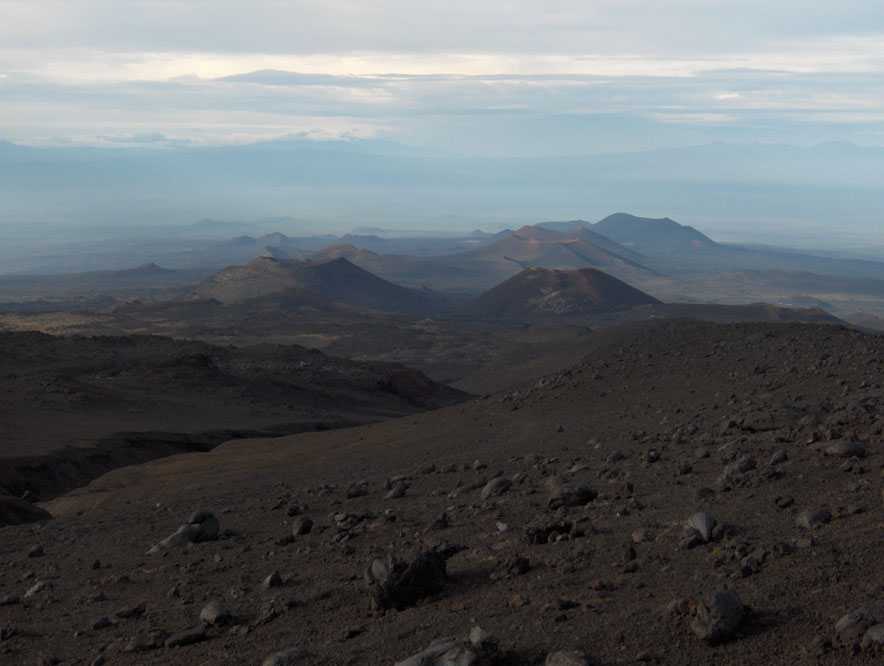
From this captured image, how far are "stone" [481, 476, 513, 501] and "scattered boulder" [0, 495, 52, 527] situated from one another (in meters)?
6.13

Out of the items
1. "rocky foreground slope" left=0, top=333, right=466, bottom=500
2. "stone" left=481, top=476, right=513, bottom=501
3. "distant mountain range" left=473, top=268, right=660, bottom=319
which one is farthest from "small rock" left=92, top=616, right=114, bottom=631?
"distant mountain range" left=473, top=268, right=660, bottom=319

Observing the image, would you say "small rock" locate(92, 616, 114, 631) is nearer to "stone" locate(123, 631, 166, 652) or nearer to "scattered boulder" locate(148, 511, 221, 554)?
"stone" locate(123, 631, 166, 652)

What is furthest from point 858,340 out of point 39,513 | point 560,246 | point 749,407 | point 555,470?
point 560,246

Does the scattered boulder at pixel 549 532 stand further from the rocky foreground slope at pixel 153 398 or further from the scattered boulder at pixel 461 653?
the rocky foreground slope at pixel 153 398

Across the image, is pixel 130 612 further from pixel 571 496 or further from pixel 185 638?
pixel 571 496

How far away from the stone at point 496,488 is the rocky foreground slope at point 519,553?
25mm

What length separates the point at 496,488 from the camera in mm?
10727

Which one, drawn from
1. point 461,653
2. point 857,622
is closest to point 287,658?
point 461,653

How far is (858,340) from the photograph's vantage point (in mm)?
19031

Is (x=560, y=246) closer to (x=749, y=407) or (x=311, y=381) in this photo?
(x=311, y=381)

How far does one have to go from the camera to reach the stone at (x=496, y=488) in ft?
34.8

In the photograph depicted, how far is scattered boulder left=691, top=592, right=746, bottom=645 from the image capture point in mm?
5777

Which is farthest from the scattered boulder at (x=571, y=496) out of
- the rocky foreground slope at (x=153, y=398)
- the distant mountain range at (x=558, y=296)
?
the distant mountain range at (x=558, y=296)

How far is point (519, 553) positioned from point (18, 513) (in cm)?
846
